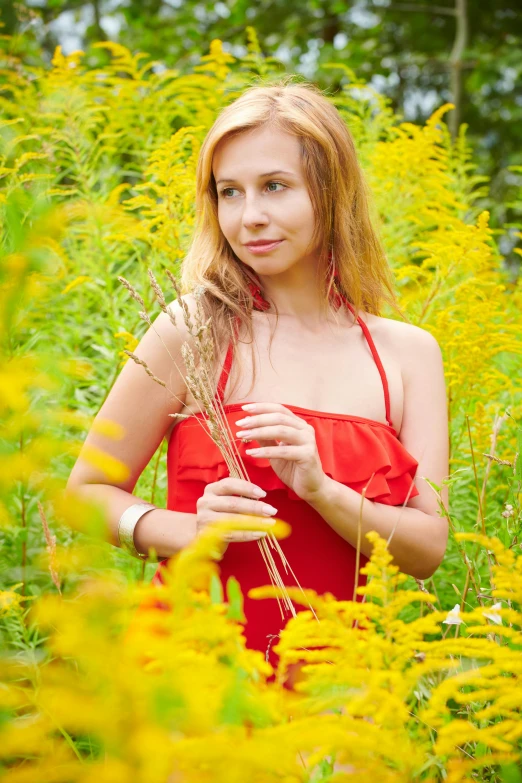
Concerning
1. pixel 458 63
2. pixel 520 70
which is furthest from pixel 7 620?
pixel 520 70

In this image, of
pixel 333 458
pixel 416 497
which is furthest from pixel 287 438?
pixel 416 497

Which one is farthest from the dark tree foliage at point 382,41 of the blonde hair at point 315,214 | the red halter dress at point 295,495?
the red halter dress at point 295,495

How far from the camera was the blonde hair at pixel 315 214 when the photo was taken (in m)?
1.70

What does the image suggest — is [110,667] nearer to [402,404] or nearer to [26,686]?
[402,404]

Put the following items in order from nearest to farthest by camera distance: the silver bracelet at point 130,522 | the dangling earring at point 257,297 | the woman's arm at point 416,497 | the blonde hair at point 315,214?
1. the woman's arm at point 416,497
2. the silver bracelet at point 130,522
3. the blonde hair at point 315,214
4. the dangling earring at point 257,297

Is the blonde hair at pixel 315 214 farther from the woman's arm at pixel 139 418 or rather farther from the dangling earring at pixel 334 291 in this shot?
the woman's arm at pixel 139 418

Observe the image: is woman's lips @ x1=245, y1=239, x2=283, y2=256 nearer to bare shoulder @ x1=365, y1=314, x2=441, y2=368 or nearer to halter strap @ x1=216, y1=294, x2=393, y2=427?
halter strap @ x1=216, y1=294, x2=393, y2=427

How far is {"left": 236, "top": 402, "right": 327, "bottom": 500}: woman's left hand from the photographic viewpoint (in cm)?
132

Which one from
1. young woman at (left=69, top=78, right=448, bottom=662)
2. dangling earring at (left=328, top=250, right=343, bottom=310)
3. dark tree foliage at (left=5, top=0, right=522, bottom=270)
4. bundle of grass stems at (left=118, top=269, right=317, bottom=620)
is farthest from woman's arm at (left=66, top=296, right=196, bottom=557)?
dark tree foliage at (left=5, top=0, right=522, bottom=270)

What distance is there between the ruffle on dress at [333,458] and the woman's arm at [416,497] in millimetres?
45

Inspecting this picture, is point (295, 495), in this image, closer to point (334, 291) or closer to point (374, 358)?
point (374, 358)

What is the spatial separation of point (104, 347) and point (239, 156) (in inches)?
35.6

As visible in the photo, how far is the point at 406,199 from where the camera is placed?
312 cm

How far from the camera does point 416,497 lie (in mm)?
1708
